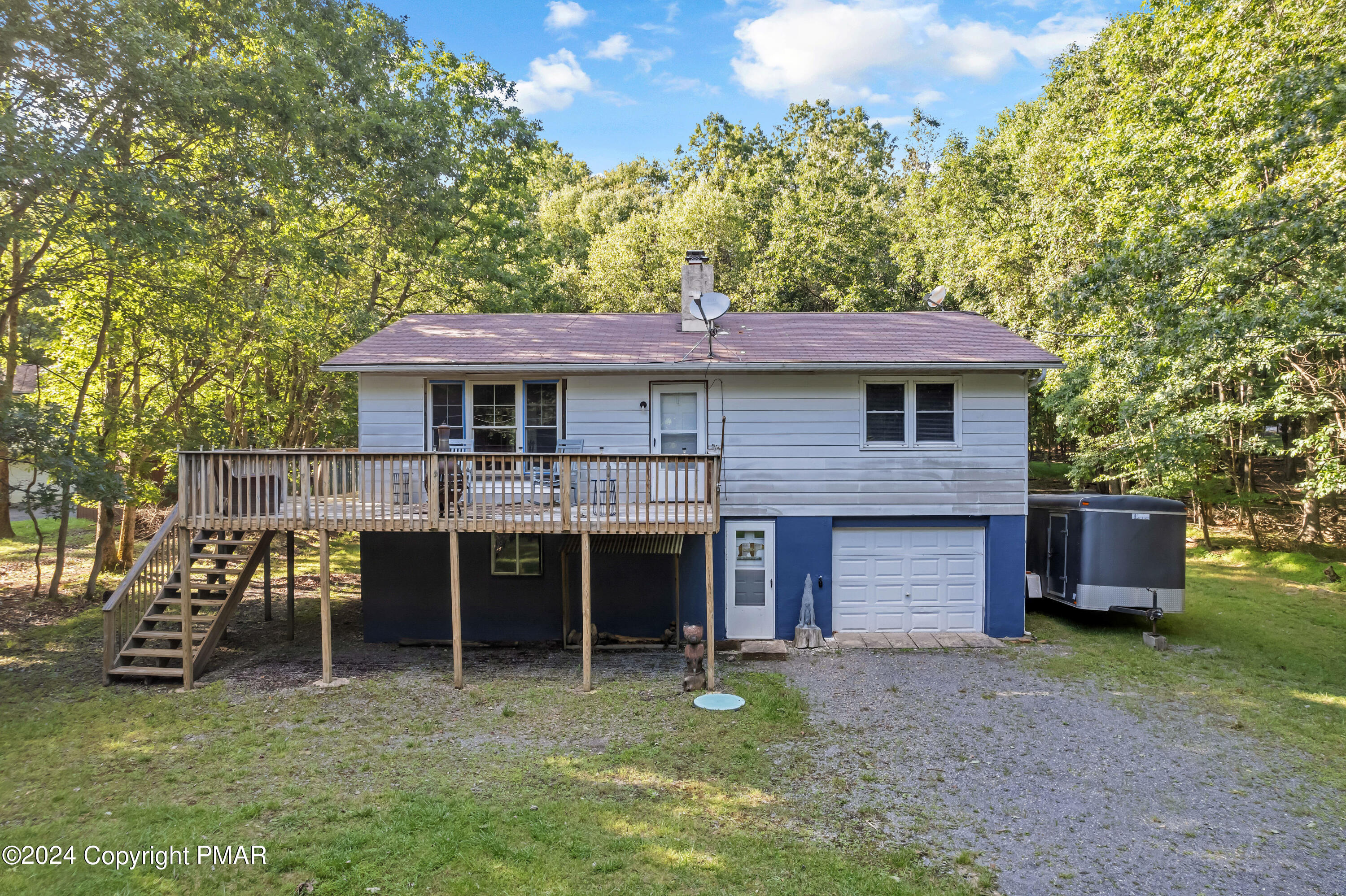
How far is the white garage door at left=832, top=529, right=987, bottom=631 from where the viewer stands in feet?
37.4

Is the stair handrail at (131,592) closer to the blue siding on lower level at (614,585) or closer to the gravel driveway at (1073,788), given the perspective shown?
the blue siding on lower level at (614,585)

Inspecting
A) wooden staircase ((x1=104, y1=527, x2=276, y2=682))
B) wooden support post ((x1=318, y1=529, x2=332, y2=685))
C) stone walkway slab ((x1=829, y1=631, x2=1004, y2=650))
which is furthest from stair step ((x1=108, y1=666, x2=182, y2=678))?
stone walkway slab ((x1=829, y1=631, x2=1004, y2=650))

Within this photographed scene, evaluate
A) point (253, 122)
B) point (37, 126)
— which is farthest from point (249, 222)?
point (37, 126)

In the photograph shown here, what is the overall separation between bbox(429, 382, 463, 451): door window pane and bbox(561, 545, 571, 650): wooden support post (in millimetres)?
2788

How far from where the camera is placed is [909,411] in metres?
11.2

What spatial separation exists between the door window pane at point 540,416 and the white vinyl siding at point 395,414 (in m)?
1.64

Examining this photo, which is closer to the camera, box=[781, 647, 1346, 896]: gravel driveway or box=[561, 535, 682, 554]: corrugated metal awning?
box=[781, 647, 1346, 896]: gravel driveway

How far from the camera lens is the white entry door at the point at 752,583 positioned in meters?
11.2

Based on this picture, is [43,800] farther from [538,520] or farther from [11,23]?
[11,23]

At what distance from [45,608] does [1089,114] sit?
91.7ft

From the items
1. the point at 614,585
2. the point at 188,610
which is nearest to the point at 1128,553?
the point at 614,585

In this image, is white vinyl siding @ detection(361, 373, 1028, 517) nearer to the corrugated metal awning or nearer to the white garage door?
the white garage door

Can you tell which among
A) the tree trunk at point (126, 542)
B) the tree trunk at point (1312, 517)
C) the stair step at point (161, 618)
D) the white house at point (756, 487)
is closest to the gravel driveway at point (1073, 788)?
the white house at point (756, 487)

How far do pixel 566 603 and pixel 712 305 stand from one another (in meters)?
5.45
